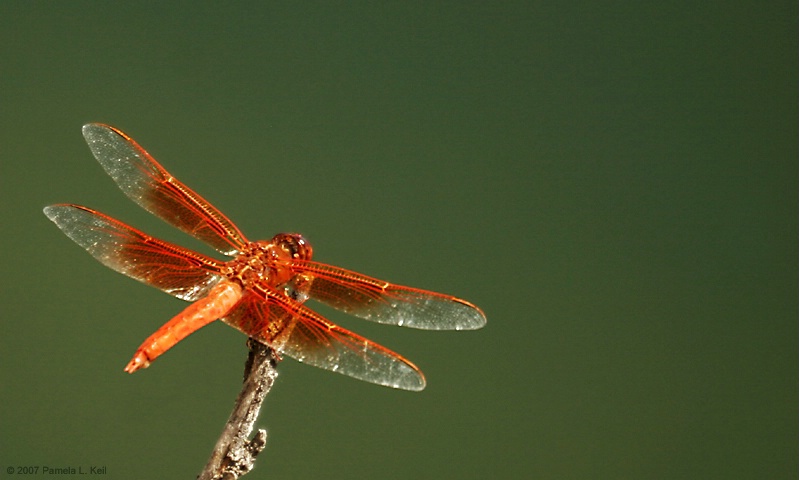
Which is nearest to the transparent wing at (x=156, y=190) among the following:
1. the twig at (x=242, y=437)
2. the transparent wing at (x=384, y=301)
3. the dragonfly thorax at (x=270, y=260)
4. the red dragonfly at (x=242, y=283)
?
the red dragonfly at (x=242, y=283)

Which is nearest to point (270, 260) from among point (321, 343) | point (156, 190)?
point (321, 343)

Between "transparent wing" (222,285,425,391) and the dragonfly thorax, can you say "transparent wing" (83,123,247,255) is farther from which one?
"transparent wing" (222,285,425,391)

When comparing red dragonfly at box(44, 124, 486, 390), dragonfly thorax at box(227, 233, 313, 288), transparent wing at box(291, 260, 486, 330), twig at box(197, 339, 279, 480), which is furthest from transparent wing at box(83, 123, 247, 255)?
twig at box(197, 339, 279, 480)

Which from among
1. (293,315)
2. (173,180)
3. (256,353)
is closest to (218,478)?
(256,353)

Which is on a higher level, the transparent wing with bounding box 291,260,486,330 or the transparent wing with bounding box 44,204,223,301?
the transparent wing with bounding box 291,260,486,330

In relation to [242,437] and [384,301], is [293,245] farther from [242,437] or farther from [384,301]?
[242,437]

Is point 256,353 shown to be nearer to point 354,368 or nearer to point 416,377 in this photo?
point 354,368

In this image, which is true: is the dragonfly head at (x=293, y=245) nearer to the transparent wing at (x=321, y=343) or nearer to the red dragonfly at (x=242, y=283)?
the red dragonfly at (x=242, y=283)
